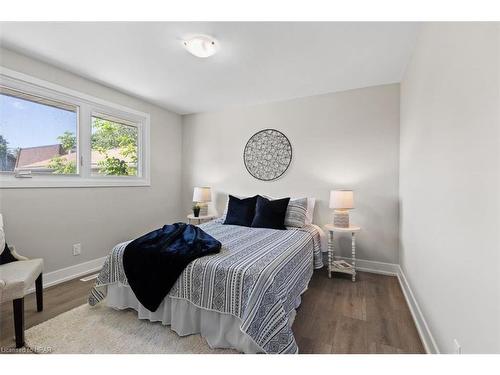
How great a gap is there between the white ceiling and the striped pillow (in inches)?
60.1

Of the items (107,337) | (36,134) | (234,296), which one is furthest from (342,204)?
(36,134)

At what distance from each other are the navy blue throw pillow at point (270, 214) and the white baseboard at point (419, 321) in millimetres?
1386

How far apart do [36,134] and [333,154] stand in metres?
3.53

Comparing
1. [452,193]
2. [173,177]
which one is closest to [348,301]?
[452,193]

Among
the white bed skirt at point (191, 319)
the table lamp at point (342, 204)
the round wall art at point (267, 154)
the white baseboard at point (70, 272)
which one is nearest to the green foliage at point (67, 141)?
Result: the white baseboard at point (70, 272)

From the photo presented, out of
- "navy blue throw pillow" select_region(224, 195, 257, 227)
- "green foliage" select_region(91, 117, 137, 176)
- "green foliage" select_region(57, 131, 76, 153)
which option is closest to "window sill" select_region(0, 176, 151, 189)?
"green foliage" select_region(91, 117, 137, 176)

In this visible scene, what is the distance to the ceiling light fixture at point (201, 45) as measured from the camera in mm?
2035

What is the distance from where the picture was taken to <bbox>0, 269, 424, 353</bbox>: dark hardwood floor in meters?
1.66

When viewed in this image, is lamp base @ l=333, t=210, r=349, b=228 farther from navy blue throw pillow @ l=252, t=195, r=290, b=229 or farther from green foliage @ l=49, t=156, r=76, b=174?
green foliage @ l=49, t=156, r=76, b=174

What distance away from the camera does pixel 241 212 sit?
10.6ft

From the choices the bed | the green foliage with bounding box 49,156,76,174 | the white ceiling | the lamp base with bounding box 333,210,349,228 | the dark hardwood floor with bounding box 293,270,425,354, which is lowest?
the dark hardwood floor with bounding box 293,270,425,354

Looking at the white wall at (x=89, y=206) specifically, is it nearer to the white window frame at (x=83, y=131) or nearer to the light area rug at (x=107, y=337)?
the white window frame at (x=83, y=131)
